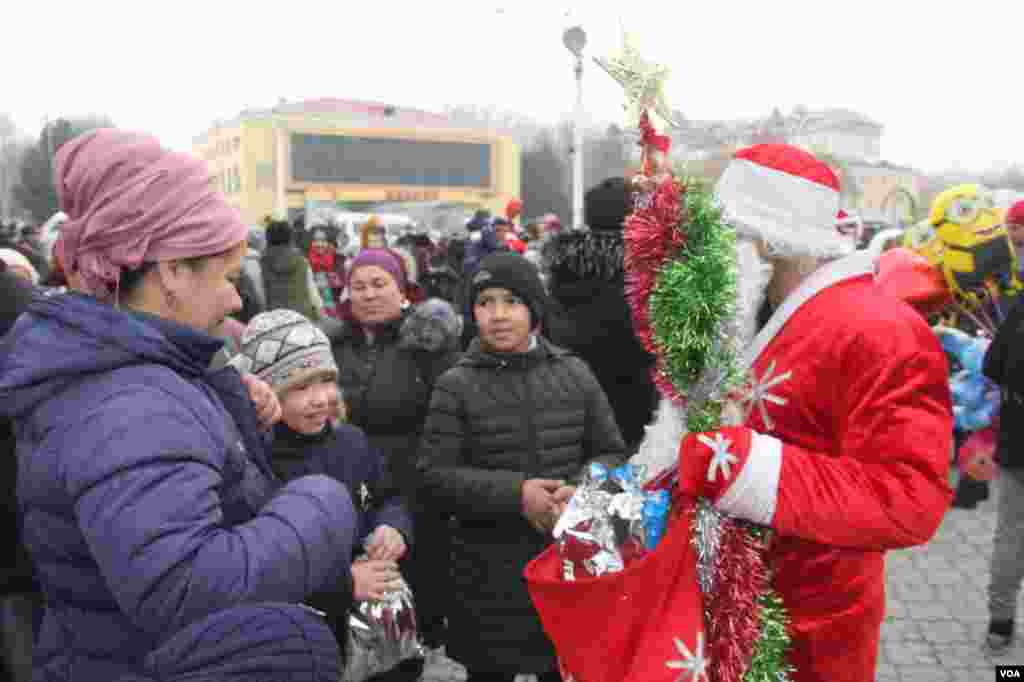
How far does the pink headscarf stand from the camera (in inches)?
58.4

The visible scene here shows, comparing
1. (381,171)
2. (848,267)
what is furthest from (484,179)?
(848,267)

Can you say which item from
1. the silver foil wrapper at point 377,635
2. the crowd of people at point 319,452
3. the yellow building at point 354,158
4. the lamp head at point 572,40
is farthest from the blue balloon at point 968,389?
the yellow building at point 354,158

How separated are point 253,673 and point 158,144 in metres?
0.91

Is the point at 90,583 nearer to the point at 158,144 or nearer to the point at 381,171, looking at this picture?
the point at 158,144

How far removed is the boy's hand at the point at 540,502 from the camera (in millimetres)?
2844

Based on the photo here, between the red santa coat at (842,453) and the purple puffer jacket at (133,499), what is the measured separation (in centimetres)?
93

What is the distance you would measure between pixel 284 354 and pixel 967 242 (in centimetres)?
559

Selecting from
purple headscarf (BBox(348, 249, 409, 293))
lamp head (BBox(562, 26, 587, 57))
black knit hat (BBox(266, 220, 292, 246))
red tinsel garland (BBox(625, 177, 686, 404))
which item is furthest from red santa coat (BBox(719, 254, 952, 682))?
lamp head (BBox(562, 26, 587, 57))

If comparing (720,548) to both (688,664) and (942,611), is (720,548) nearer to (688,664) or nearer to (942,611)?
(688,664)

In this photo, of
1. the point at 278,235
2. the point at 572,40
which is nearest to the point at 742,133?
the point at 278,235

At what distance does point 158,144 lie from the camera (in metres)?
→ 1.57

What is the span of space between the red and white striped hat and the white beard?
0.05 metres

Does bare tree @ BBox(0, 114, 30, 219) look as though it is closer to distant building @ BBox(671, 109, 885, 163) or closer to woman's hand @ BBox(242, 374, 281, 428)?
distant building @ BBox(671, 109, 885, 163)

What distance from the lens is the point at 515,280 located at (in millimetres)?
3252
